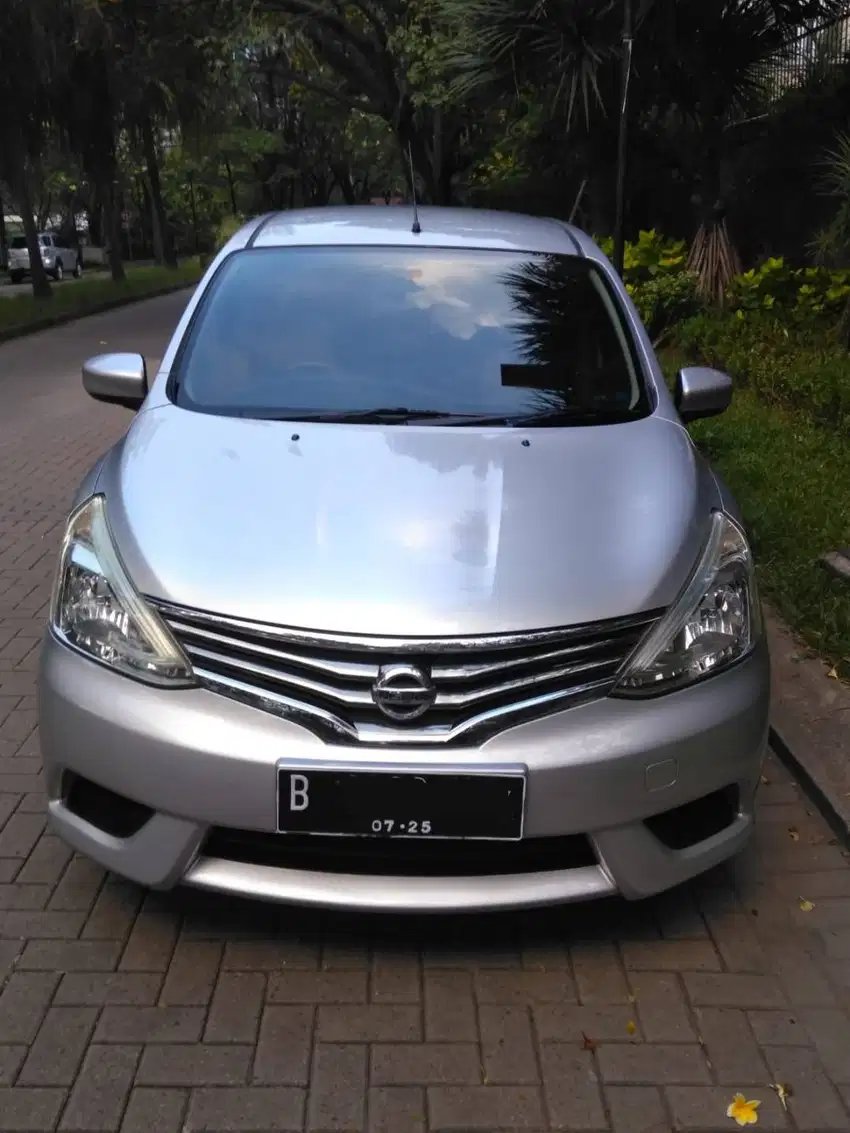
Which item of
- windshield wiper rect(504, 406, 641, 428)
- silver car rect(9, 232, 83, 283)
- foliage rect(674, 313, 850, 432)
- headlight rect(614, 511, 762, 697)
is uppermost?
windshield wiper rect(504, 406, 641, 428)

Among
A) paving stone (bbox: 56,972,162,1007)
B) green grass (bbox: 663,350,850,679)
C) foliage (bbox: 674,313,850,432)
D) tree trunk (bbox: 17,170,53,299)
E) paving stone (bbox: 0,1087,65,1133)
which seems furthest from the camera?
tree trunk (bbox: 17,170,53,299)

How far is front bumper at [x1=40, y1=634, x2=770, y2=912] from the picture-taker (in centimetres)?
246

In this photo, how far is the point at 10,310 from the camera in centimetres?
1984

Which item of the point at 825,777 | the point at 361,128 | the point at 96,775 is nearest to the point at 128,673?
the point at 96,775

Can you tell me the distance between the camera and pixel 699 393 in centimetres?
375

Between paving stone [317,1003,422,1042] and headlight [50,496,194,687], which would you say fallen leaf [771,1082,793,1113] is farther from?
headlight [50,496,194,687]

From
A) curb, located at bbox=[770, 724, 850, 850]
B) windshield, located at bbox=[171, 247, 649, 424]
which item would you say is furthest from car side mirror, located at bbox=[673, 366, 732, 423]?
curb, located at bbox=[770, 724, 850, 850]

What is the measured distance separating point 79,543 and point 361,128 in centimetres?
3034

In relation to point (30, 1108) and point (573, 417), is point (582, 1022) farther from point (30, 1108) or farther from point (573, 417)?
point (573, 417)

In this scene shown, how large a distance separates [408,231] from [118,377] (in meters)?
1.14

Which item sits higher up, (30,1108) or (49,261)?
(30,1108)

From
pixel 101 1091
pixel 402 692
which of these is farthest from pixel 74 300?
pixel 101 1091

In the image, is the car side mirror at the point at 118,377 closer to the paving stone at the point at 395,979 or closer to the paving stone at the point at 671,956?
the paving stone at the point at 395,979

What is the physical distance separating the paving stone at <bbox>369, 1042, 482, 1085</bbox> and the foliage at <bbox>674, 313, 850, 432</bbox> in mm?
5342
